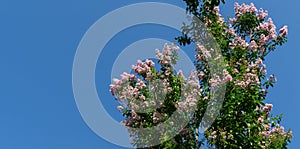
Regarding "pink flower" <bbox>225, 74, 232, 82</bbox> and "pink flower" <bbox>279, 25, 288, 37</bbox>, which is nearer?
"pink flower" <bbox>225, 74, 232, 82</bbox>

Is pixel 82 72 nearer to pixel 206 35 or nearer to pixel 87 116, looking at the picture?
pixel 87 116

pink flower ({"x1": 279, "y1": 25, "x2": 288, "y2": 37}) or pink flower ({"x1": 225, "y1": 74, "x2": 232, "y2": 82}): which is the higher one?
pink flower ({"x1": 279, "y1": 25, "x2": 288, "y2": 37})

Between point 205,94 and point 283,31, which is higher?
point 283,31

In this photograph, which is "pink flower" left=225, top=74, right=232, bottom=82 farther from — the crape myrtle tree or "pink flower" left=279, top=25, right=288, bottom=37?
"pink flower" left=279, top=25, right=288, bottom=37

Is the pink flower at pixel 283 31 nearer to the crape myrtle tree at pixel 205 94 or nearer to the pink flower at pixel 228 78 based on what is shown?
the crape myrtle tree at pixel 205 94

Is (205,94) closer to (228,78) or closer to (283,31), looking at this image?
(228,78)

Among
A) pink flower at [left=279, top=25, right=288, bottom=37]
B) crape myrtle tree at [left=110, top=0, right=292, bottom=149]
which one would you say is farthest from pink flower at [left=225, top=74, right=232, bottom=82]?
pink flower at [left=279, top=25, right=288, bottom=37]

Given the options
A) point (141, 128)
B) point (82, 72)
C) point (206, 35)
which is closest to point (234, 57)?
point (206, 35)

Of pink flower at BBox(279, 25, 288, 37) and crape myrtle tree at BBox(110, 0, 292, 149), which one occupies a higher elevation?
pink flower at BBox(279, 25, 288, 37)

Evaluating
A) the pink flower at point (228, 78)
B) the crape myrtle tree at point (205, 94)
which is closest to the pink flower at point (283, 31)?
the crape myrtle tree at point (205, 94)

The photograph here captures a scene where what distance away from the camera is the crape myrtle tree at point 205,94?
29.7 feet

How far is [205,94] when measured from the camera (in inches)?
363

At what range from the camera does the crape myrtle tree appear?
9.04 metres

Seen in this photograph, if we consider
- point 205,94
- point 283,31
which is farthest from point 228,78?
point 283,31
